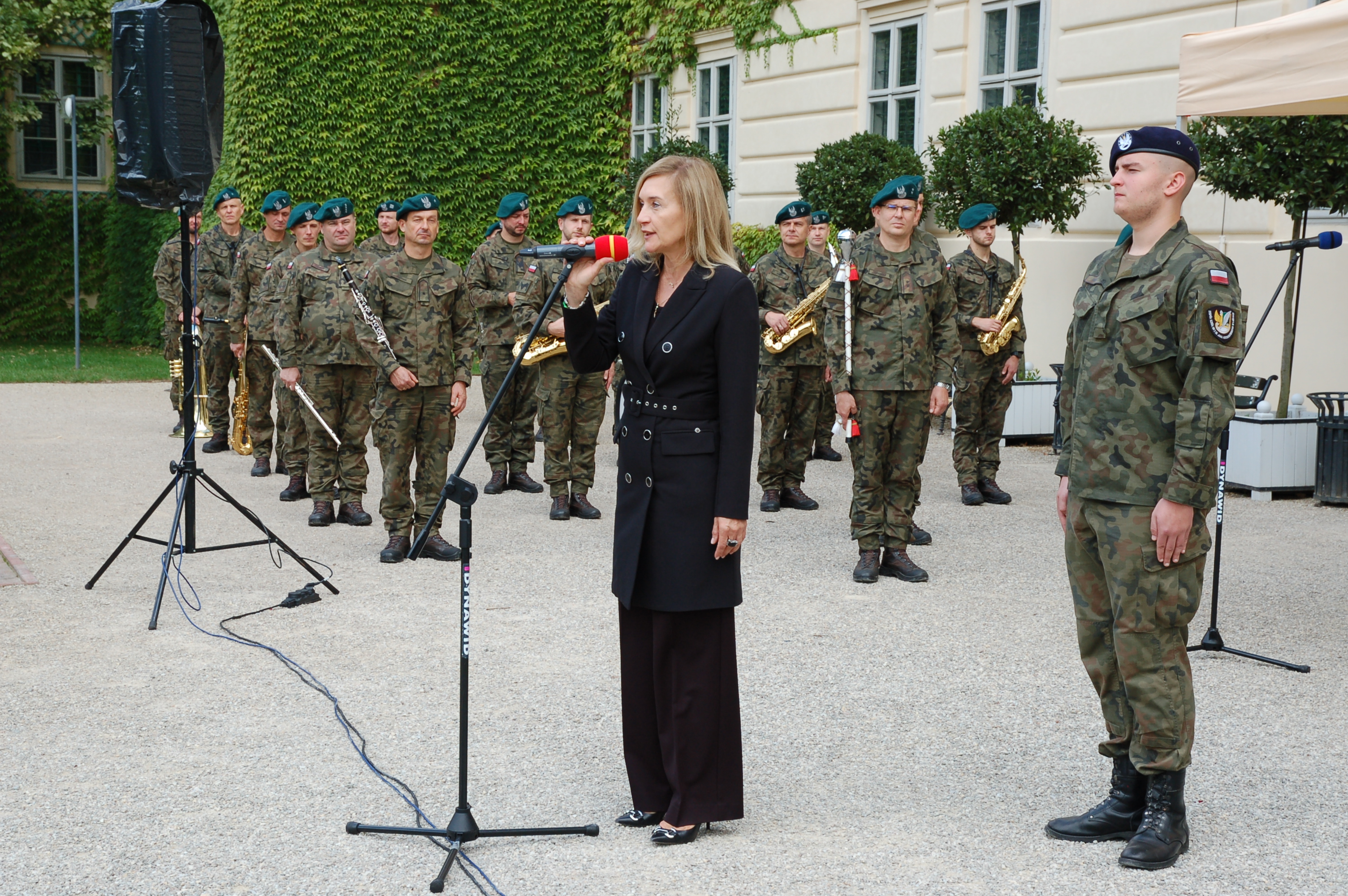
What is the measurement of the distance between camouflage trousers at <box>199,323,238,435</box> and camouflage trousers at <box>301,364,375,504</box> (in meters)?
3.74

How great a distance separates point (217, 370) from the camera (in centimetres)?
1310

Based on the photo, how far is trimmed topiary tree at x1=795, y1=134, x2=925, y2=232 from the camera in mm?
14648

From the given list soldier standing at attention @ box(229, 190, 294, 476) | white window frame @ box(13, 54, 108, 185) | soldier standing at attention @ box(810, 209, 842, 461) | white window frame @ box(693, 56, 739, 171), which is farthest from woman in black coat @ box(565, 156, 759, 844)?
white window frame @ box(13, 54, 108, 185)

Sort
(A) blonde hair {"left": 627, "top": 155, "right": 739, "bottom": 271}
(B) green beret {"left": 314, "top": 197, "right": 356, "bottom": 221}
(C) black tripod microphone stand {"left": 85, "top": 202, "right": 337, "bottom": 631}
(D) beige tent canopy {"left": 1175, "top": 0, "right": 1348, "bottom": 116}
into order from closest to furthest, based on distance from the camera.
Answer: (A) blonde hair {"left": 627, "top": 155, "right": 739, "bottom": 271}, (D) beige tent canopy {"left": 1175, "top": 0, "right": 1348, "bottom": 116}, (C) black tripod microphone stand {"left": 85, "top": 202, "right": 337, "bottom": 631}, (B) green beret {"left": 314, "top": 197, "right": 356, "bottom": 221}

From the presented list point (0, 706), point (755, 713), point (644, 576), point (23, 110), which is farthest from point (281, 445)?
point (23, 110)

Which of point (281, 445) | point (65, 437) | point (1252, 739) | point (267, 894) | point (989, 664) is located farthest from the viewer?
point (65, 437)

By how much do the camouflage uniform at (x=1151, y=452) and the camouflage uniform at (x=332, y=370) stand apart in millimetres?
6125

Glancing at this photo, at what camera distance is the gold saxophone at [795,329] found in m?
10.1

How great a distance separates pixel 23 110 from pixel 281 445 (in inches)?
696

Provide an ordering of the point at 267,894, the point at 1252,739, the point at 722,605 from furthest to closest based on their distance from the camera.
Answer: the point at 1252,739
the point at 722,605
the point at 267,894

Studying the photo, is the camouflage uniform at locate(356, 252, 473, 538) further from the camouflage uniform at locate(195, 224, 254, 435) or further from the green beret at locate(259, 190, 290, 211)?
the camouflage uniform at locate(195, 224, 254, 435)

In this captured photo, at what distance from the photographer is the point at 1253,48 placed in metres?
6.12

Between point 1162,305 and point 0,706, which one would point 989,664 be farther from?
point 0,706

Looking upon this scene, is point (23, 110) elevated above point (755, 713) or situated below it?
above
